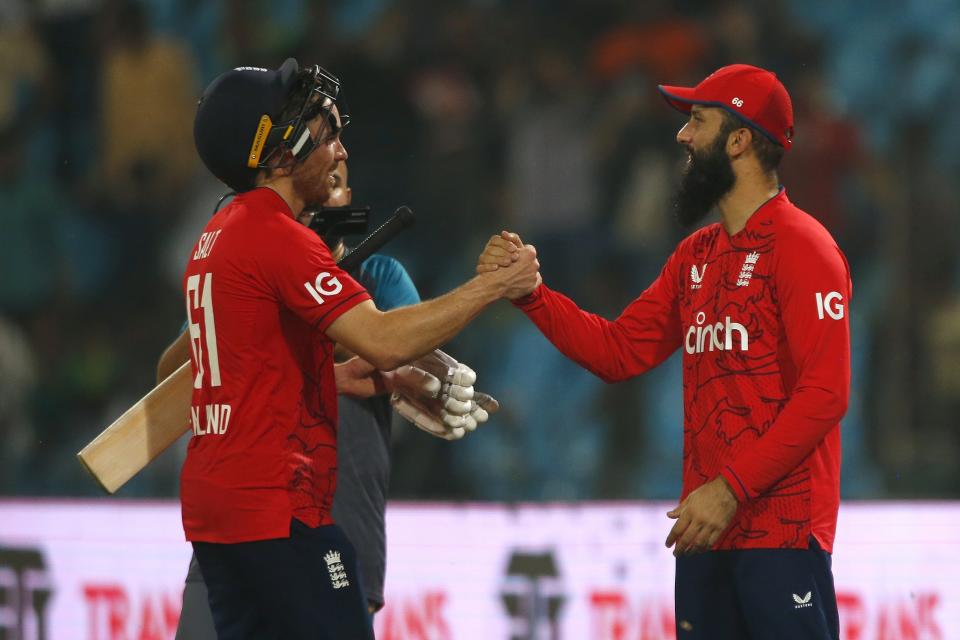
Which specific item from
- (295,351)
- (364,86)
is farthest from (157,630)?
(364,86)

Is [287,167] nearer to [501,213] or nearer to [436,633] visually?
[436,633]

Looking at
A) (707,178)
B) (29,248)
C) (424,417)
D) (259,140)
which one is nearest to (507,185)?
(29,248)

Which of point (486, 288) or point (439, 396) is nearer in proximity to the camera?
point (486, 288)

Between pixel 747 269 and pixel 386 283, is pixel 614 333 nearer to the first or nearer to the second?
pixel 747 269

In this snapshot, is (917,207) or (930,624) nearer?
(930,624)

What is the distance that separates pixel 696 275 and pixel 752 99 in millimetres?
415

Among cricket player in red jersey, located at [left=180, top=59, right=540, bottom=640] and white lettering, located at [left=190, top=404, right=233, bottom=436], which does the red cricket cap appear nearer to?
cricket player in red jersey, located at [left=180, top=59, right=540, bottom=640]

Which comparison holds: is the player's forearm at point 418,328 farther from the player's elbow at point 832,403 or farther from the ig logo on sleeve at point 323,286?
the player's elbow at point 832,403

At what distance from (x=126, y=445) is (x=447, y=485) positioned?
311 centimetres

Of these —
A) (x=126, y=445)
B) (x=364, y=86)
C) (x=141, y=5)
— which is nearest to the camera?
(x=126, y=445)

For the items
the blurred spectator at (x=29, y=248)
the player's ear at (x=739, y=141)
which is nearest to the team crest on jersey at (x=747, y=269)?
the player's ear at (x=739, y=141)

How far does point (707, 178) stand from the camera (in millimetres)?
3205

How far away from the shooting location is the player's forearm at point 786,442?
2850 mm

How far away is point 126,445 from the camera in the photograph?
3320 mm
